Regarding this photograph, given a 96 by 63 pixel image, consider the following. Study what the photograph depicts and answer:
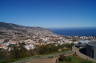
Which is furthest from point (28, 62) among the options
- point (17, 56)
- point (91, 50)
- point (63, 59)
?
point (91, 50)

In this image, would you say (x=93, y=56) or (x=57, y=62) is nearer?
(x=57, y=62)

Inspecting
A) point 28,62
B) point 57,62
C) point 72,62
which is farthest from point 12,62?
point 72,62

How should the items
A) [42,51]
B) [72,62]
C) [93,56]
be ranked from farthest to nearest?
[42,51] < [93,56] < [72,62]

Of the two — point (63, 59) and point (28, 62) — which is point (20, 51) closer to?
point (28, 62)

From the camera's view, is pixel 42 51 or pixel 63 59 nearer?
pixel 63 59

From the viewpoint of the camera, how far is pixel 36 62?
15781 mm

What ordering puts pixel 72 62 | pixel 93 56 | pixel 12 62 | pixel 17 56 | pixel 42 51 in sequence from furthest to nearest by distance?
pixel 42 51, pixel 17 56, pixel 93 56, pixel 12 62, pixel 72 62

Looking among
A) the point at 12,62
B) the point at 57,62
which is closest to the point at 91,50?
the point at 57,62

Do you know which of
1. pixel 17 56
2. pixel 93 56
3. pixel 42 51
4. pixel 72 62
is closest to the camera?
pixel 72 62

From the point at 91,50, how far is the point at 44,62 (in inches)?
283

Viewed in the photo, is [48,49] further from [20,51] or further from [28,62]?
[28,62]

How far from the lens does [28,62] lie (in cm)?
1600

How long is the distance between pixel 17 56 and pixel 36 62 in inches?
298

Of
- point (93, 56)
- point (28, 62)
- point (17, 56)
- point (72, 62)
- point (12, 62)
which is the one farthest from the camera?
point (17, 56)
